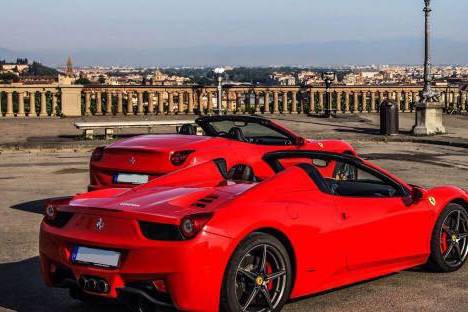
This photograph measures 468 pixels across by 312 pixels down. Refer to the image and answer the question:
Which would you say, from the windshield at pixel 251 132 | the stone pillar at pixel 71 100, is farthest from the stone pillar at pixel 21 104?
the windshield at pixel 251 132

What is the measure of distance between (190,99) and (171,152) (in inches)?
1128

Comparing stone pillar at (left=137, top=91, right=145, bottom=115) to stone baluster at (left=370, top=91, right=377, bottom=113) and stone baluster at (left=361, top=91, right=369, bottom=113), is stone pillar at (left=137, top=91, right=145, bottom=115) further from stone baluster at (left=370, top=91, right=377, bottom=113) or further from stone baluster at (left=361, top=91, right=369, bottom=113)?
stone baluster at (left=370, top=91, right=377, bottom=113)

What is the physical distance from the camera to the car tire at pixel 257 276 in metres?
5.22

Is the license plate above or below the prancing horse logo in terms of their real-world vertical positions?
below

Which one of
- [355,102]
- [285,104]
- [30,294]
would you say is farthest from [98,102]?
[30,294]

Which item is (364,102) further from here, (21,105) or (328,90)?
(21,105)

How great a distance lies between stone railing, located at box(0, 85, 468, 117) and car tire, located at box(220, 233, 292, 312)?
1149 inches

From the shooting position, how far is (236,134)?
1025 centimetres

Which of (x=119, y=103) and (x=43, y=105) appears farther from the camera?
(x=119, y=103)

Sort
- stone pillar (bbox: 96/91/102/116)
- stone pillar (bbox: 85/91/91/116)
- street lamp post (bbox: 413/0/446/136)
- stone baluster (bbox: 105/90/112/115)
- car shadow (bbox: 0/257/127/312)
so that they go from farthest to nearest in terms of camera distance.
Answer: stone baluster (bbox: 105/90/112/115) → stone pillar (bbox: 96/91/102/116) → stone pillar (bbox: 85/91/91/116) → street lamp post (bbox: 413/0/446/136) → car shadow (bbox: 0/257/127/312)

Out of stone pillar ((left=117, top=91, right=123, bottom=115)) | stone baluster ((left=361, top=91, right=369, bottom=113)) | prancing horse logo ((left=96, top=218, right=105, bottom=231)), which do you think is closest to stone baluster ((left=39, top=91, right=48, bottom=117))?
stone pillar ((left=117, top=91, right=123, bottom=115))

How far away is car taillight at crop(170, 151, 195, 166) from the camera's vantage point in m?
9.19

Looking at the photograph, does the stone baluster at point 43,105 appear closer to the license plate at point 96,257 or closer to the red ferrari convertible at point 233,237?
the red ferrari convertible at point 233,237

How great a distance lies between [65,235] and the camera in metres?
5.45
